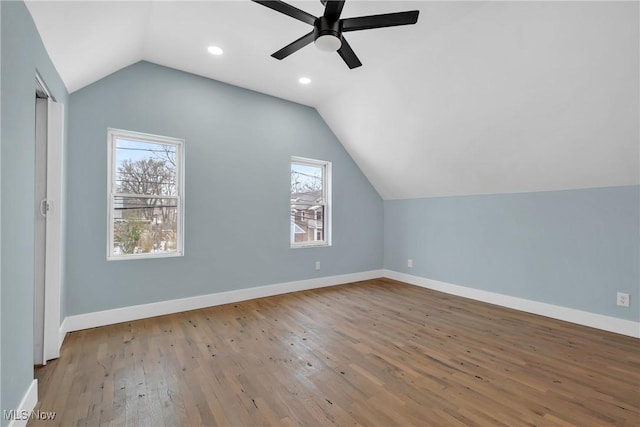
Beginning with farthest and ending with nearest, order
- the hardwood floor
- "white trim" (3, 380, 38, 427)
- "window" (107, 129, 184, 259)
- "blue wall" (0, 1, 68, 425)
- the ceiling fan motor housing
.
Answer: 1. "window" (107, 129, 184, 259)
2. the ceiling fan motor housing
3. the hardwood floor
4. "white trim" (3, 380, 38, 427)
5. "blue wall" (0, 1, 68, 425)

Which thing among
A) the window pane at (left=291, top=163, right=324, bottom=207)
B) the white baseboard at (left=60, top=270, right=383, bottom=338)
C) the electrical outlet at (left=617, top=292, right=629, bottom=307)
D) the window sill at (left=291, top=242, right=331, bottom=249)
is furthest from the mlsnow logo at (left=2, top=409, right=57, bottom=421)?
the electrical outlet at (left=617, top=292, right=629, bottom=307)

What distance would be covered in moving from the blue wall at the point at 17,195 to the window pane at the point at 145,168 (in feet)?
5.00

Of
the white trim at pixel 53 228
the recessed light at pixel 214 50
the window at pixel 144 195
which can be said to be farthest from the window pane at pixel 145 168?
the recessed light at pixel 214 50

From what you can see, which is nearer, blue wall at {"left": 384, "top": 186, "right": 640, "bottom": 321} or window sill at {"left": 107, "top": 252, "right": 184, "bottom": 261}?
blue wall at {"left": 384, "top": 186, "right": 640, "bottom": 321}

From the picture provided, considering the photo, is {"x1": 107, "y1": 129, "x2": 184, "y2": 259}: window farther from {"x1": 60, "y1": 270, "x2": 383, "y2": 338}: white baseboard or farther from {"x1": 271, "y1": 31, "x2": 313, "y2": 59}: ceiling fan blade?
{"x1": 271, "y1": 31, "x2": 313, "y2": 59}: ceiling fan blade

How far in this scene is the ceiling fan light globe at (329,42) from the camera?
2174 mm

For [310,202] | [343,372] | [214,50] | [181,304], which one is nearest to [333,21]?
[214,50]

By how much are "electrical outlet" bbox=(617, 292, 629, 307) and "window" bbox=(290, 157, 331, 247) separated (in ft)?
11.6

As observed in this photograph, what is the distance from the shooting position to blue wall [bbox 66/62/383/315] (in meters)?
3.06

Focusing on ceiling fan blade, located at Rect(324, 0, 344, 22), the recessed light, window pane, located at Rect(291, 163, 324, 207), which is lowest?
window pane, located at Rect(291, 163, 324, 207)

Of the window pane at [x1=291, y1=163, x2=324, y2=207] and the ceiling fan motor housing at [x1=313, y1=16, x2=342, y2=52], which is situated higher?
the ceiling fan motor housing at [x1=313, y1=16, x2=342, y2=52]

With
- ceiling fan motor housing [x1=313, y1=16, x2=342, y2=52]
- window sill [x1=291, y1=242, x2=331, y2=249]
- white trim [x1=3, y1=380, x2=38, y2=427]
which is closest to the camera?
white trim [x1=3, y1=380, x2=38, y2=427]

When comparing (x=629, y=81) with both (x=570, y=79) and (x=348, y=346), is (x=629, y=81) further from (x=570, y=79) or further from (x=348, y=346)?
(x=348, y=346)

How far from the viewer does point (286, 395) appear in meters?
1.94
